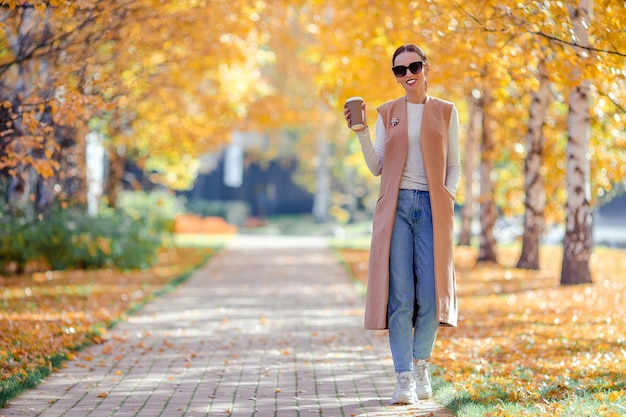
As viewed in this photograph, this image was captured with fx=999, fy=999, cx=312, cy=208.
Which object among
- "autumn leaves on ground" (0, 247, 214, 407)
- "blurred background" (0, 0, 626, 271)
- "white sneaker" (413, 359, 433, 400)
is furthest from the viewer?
"blurred background" (0, 0, 626, 271)

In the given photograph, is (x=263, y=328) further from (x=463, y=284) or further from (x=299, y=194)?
(x=299, y=194)

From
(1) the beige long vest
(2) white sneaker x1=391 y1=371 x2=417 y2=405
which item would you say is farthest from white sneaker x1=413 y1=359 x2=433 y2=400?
(1) the beige long vest

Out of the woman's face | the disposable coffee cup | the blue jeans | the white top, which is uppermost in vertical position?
the woman's face

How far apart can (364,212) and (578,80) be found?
38561 mm

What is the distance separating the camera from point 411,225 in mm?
6051

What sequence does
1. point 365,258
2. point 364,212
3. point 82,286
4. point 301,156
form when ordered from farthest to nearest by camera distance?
point 364,212 < point 301,156 < point 365,258 < point 82,286

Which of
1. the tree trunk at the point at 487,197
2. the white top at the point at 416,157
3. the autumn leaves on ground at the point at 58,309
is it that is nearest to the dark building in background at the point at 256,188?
the autumn leaves on ground at the point at 58,309

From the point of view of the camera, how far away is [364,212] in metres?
47.2

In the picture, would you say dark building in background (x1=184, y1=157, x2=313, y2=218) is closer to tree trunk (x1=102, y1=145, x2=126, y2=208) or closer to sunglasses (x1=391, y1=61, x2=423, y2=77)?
tree trunk (x1=102, y1=145, x2=126, y2=208)

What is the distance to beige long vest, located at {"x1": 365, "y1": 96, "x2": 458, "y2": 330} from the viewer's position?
5.97m

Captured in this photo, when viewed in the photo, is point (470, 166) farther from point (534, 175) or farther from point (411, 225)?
point (411, 225)

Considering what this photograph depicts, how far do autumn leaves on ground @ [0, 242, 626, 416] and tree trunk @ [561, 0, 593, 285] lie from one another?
343mm

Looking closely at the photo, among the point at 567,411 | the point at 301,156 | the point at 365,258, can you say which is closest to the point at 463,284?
the point at 365,258

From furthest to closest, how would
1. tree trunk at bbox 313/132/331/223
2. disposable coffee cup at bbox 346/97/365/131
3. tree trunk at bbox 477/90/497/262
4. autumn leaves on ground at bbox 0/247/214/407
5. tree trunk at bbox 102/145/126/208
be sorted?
tree trunk at bbox 313/132/331/223, tree trunk at bbox 102/145/126/208, tree trunk at bbox 477/90/497/262, autumn leaves on ground at bbox 0/247/214/407, disposable coffee cup at bbox 346/97/365/131
